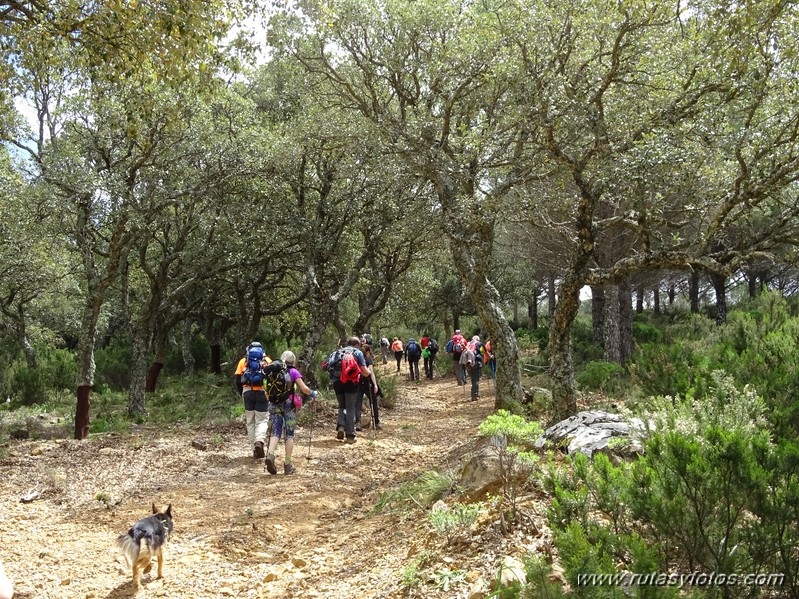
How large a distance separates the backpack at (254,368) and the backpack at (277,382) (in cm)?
29

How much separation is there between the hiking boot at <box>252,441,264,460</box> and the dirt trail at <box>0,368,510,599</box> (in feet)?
0.37

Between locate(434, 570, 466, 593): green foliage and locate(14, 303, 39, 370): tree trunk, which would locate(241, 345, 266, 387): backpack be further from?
locate(14, 303, 39, 370): tree trunk

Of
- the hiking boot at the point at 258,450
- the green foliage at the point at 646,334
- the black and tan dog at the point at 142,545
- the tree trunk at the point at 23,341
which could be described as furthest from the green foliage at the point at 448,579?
the tree trunk at the point at 23,341

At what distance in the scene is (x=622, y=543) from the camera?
2803 mm

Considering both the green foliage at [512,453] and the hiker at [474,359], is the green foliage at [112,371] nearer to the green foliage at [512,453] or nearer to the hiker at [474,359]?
the hiker at [474,359]

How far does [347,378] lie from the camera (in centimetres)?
987

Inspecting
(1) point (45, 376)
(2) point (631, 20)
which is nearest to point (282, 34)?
(2) point (631, 20)

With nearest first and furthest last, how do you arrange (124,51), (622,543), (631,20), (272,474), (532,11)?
1. (622,543)
2. (124,51)
3. (272,474)
4. (631,20)
5. (532,11)

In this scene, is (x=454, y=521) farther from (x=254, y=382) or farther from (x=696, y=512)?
(x=254, y=382)

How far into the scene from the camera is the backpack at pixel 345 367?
9766 millimetres

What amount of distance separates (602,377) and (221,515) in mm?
8076

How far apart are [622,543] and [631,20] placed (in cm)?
828

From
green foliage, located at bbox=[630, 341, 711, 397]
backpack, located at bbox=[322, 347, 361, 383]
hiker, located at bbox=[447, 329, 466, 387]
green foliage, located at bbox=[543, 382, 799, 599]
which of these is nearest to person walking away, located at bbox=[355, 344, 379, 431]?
backpack, located at bbox=[322, 347, 361, 383]

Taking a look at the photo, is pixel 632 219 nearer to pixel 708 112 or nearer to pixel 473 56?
pixel 708 112
